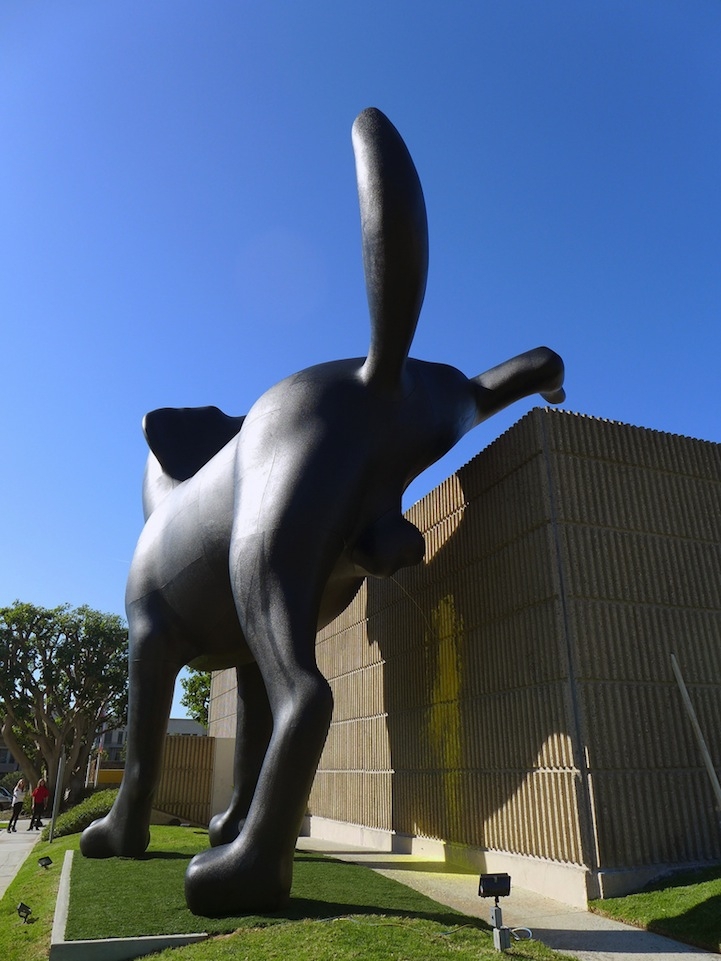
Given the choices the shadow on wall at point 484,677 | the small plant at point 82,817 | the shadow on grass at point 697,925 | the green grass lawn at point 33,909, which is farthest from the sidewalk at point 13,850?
the shadow on grass at point 697,925

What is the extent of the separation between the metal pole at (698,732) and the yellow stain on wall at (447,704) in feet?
10.6

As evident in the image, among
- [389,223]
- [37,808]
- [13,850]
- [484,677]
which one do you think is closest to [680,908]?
[484,677]

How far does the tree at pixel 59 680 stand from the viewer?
29297 millimetres

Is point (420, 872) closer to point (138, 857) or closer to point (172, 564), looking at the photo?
point (138, 857)

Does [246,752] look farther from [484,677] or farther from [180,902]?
[484,677]

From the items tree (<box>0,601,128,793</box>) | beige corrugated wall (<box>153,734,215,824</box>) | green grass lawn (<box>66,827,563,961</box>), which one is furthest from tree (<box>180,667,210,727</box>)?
green grass lawn (<box>66,827,563,961</box>)

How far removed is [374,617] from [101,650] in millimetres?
19616

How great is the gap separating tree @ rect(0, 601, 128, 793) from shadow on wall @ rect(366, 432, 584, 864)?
2030 centimetres

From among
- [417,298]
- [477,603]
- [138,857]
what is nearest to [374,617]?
[477,603]

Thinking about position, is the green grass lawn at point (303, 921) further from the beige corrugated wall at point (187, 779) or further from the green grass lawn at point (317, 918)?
the beige corrugated wall at point (187, 779)

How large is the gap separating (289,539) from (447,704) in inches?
234

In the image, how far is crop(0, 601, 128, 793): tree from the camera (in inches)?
1153

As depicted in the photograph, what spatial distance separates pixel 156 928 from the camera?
223 inches

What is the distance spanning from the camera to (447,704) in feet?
37.6
